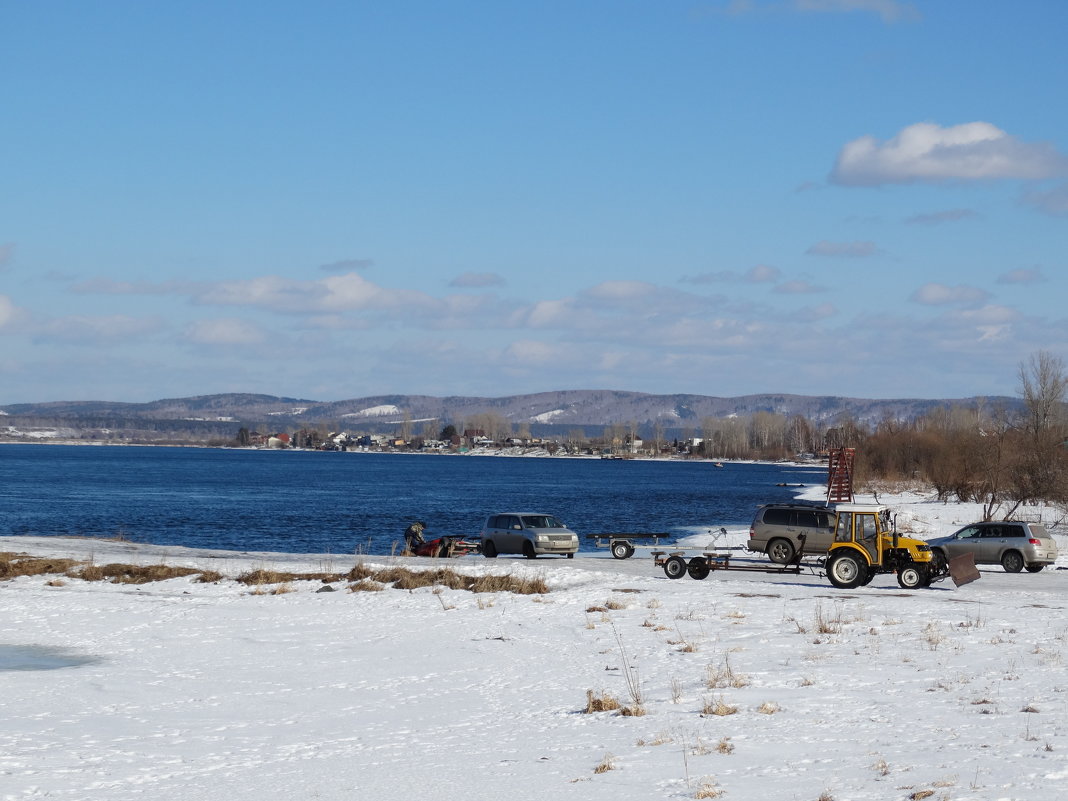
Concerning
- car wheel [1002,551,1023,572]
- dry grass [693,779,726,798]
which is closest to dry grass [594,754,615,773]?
dry grass [693,779,726,798]

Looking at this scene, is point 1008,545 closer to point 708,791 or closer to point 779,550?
point 779,550

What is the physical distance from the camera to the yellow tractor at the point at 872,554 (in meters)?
28.4

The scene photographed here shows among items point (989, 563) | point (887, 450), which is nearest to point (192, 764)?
point (989, 563)

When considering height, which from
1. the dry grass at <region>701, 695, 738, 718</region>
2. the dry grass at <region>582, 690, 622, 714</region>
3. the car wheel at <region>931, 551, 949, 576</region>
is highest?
the car wheel at <region>931, 551, 949, 576</region>

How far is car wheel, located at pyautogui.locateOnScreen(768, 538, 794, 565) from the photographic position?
34156 millimetres

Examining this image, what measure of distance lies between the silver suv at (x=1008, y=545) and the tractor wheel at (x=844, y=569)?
9.71 m

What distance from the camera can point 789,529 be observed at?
35.2 metres

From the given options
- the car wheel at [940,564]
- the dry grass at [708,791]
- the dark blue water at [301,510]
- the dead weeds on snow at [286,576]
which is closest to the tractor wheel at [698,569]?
the dead weeds on snow at [286,576]

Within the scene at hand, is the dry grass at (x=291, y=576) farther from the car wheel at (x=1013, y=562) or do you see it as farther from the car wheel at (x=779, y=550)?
the car wheel at (x=1013, y=562)

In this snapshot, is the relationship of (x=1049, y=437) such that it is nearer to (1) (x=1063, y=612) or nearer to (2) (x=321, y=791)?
(1) (x=1063, y=612)

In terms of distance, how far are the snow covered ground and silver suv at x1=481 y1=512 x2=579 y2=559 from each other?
12552mm

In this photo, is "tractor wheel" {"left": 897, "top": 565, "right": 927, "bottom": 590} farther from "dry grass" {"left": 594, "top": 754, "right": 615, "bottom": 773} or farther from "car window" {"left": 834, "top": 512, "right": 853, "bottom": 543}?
"dry grass" {"left": 594, "top": 754, "right": 615, "bottom": 773}

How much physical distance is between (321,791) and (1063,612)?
1726 centimetres

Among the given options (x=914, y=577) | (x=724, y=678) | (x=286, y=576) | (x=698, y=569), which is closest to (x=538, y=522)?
(x=698, y=569)
